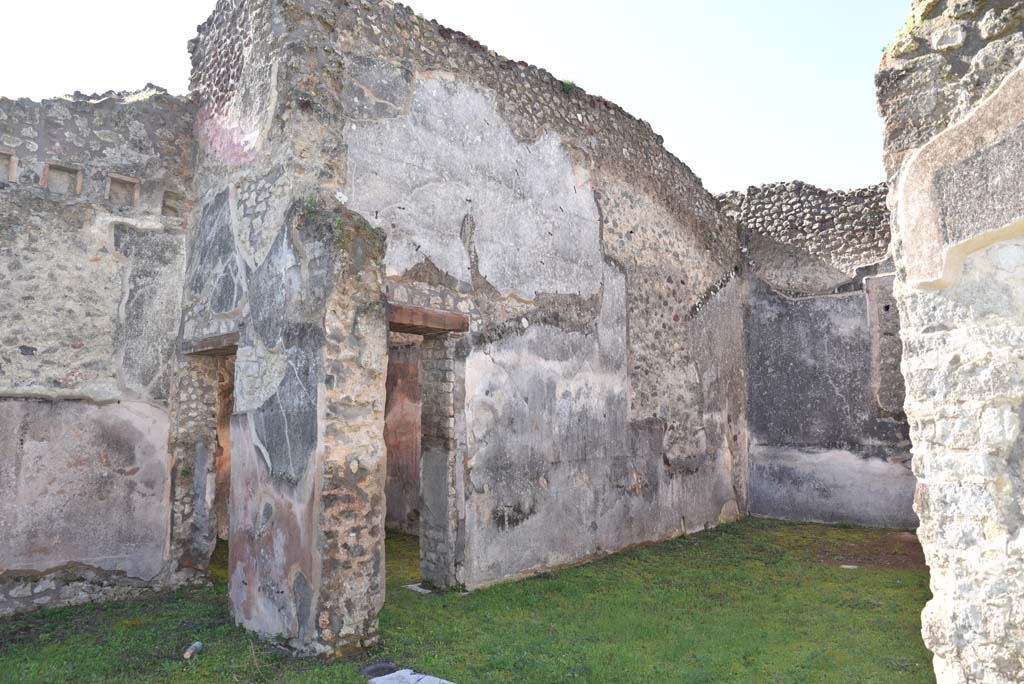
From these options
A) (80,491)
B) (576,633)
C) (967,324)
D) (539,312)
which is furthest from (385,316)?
(967,324)

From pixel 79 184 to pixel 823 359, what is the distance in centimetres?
819

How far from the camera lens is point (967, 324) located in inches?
91.7

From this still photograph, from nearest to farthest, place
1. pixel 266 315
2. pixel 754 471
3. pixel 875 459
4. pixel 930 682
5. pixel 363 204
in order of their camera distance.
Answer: pixel 930 682
pixel 266 315
pixel 363 204
pixel 875 459
pixel 754 471

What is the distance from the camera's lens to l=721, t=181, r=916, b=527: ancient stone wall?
8633mm

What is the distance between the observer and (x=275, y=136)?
4727mm

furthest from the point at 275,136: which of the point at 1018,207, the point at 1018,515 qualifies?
the point at 1018,515

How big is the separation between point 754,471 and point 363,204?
267 inches

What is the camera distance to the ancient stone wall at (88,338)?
493 cm

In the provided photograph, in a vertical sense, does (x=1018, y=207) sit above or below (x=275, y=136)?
below

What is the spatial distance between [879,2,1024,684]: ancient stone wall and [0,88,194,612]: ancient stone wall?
508 centimetres

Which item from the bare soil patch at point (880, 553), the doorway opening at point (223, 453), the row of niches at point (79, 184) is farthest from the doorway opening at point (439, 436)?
the bare soil patch at point (880, 553)

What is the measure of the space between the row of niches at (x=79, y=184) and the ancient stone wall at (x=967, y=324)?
512cm

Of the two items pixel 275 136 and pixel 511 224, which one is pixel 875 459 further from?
pixel 275 136

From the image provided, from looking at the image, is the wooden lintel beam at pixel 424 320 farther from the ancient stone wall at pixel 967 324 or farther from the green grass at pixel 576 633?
the ancient stone wall at pixel 967 324
